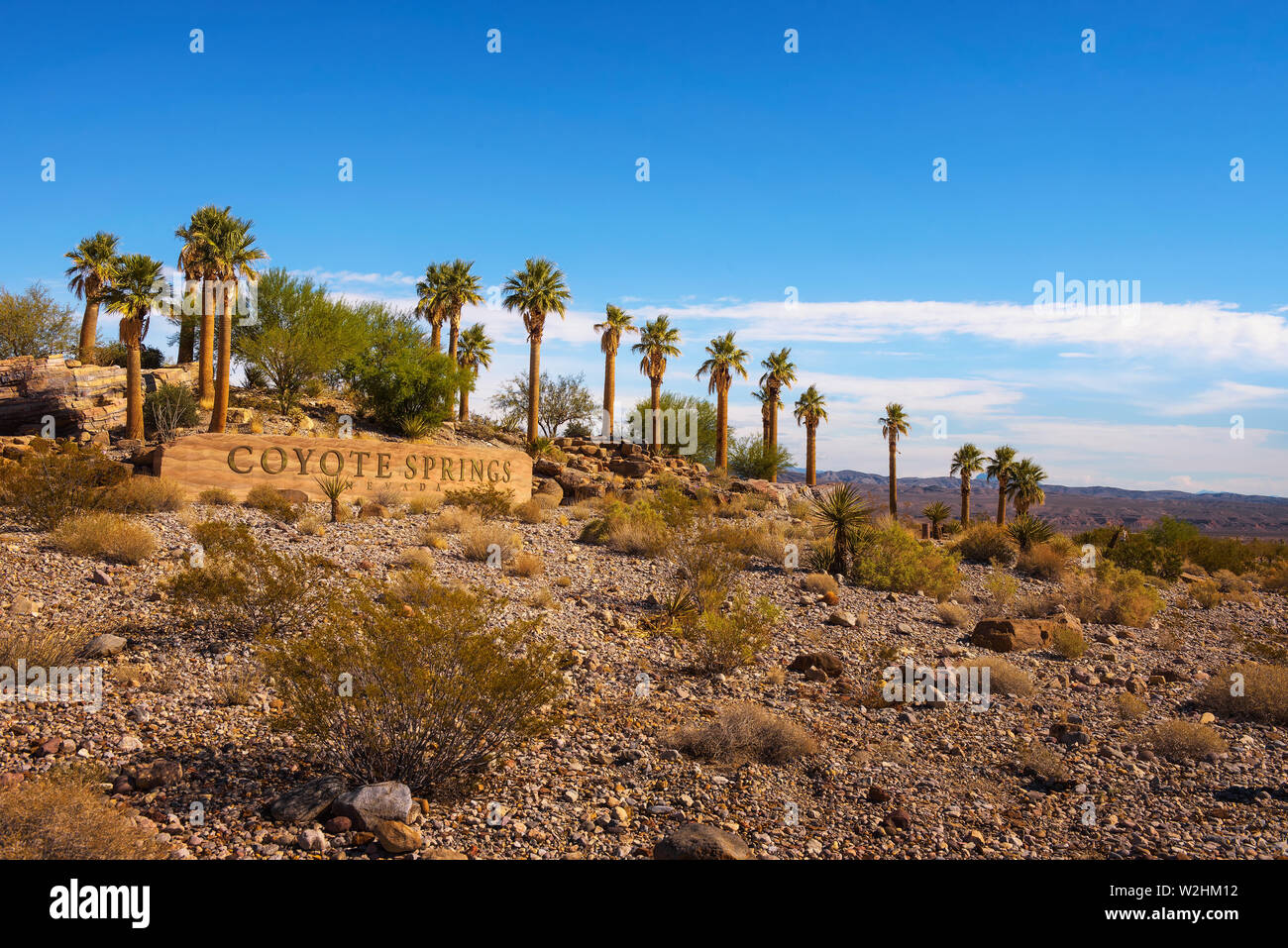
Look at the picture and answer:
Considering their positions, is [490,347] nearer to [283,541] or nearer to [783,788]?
[283,541]

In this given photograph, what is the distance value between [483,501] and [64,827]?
17.3m

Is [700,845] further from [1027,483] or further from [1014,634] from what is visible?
[1027,483]

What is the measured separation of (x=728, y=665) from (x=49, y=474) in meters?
Result: 12.9

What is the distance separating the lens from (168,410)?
102 ft

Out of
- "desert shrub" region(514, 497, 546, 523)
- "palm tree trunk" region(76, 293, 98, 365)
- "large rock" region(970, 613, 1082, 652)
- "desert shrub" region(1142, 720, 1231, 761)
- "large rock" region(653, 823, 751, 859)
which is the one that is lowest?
"desert shrub" region(1142, 720, 1231, 761)

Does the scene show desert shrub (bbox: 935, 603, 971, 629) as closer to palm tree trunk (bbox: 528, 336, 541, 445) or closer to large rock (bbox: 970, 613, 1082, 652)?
large rock (bbox: 970, 613, 1082, 652)

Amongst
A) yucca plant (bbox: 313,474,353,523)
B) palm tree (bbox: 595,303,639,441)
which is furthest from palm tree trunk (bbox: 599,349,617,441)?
yucca plant (bbox: 313,474,353,523)

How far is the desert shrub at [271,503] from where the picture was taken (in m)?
17.1

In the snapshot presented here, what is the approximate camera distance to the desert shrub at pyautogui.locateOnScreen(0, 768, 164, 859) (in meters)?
4.43

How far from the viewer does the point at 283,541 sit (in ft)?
47.4

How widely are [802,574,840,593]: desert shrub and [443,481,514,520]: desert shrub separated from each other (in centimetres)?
918

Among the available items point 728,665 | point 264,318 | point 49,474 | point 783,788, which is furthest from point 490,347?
point 783,788

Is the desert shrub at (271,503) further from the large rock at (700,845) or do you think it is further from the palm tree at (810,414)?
the palm tree at (810,414)

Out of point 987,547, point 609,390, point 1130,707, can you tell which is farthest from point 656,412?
point 1130,707
